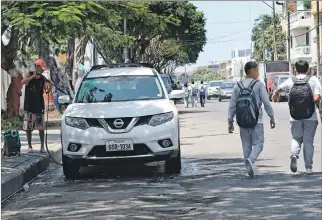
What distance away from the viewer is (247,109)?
9555 mm

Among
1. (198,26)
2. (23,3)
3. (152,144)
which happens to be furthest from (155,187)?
(198,26)

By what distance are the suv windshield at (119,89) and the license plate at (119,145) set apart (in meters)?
1.08

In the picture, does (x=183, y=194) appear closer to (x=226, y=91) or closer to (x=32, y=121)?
(x=32, y=121)

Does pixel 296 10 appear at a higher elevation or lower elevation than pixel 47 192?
higher

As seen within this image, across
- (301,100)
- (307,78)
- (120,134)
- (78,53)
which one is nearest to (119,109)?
(120,134)

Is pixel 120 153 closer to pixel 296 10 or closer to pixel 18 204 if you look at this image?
pixel 18 204

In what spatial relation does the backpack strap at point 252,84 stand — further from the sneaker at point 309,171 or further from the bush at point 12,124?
the bush at point 12,124

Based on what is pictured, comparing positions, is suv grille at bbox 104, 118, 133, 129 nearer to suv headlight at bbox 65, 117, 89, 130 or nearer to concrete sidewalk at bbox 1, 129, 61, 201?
suv headlight at bbox 65, 117, 89, 130

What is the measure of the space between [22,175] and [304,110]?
14.0 feet

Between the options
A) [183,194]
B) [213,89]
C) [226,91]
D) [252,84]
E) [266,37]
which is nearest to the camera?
[183,194]

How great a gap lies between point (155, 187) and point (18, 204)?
185 centimetres

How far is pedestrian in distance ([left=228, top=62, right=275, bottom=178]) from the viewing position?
9555 mm

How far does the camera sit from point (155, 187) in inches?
356

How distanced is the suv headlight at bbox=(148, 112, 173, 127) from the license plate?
0.46 metres
